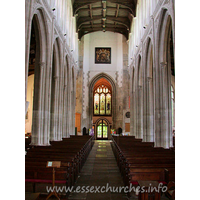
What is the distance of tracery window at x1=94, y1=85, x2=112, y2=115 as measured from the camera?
1337 inches

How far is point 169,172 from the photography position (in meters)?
5.26

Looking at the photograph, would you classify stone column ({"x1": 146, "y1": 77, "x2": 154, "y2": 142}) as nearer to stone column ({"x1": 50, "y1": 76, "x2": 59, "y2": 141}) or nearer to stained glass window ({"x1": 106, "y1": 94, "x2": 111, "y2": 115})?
stone column ({"x1": 50, "y1": 76, "x2": 59, "y2": 141})

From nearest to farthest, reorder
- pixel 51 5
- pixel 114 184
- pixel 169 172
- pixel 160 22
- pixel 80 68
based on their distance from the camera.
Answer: pixel 169 172 → pixel 114 184 → pixel 160 22 → pixel 51 5 → pixel 80 68

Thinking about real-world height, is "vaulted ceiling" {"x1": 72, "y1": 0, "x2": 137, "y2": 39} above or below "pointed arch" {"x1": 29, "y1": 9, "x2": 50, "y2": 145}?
above

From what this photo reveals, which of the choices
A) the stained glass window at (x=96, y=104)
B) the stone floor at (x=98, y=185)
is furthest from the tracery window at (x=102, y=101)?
the stone floor at (x=98, y=185)

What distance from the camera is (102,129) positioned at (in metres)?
32.5

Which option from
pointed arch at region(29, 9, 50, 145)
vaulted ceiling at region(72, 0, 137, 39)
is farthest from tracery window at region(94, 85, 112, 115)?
pointed arch at region(29, 9, 50, 145)

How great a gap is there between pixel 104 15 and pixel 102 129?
1747 centimetres

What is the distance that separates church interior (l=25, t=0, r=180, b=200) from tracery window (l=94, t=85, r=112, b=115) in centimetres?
17

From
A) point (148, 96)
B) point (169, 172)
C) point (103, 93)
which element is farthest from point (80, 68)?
point (169, 172)

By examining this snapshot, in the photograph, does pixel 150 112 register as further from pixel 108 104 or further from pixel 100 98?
pixel 100 98

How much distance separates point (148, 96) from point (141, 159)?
8.74 m
